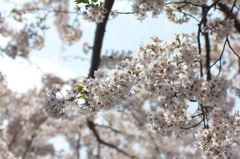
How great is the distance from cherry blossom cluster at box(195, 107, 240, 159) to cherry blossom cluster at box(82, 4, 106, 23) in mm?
1687

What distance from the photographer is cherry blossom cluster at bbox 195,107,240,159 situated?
439 cm

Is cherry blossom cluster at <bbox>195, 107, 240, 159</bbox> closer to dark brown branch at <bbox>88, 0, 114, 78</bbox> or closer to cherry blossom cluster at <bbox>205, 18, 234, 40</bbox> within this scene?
cherry blossom cluster at <bbox>205, 18, 234, 40</bbox>

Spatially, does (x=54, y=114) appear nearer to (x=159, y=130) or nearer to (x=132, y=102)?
(x=159, y=130)

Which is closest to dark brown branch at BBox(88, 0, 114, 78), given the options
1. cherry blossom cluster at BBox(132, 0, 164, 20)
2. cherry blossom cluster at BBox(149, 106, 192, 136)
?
cherry blossom cluster at BBox(132, 0, 164, 20)

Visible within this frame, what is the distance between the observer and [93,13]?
4.72m

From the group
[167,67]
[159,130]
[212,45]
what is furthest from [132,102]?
[167,67]

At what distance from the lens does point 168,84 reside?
4066 mm

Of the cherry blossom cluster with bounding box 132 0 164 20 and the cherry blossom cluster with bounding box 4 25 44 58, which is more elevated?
the cherry blossom cluster with bounding box 4 25 44 58

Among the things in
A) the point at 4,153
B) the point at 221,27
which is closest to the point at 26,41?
the point at 4,153

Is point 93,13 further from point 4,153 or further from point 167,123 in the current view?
point 4,153

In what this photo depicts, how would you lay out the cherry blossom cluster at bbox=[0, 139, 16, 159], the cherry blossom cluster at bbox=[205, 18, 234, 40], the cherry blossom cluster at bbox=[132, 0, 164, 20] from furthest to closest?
1. the cherry blossom cluster at bbox=[0, 139, 16, 159]
2. the cherry blossom cluster at bbox=[205, 18, 234, 40]
3. the cherry blossom cluster at bbox=[132, 0, 164, 20]

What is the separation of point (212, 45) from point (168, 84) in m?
8.20

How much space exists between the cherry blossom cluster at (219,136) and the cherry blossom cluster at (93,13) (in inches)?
66.4

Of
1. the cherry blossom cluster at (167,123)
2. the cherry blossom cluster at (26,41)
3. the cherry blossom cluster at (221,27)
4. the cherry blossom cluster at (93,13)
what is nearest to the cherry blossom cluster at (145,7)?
the cherry blossom cluster at (93,13)
